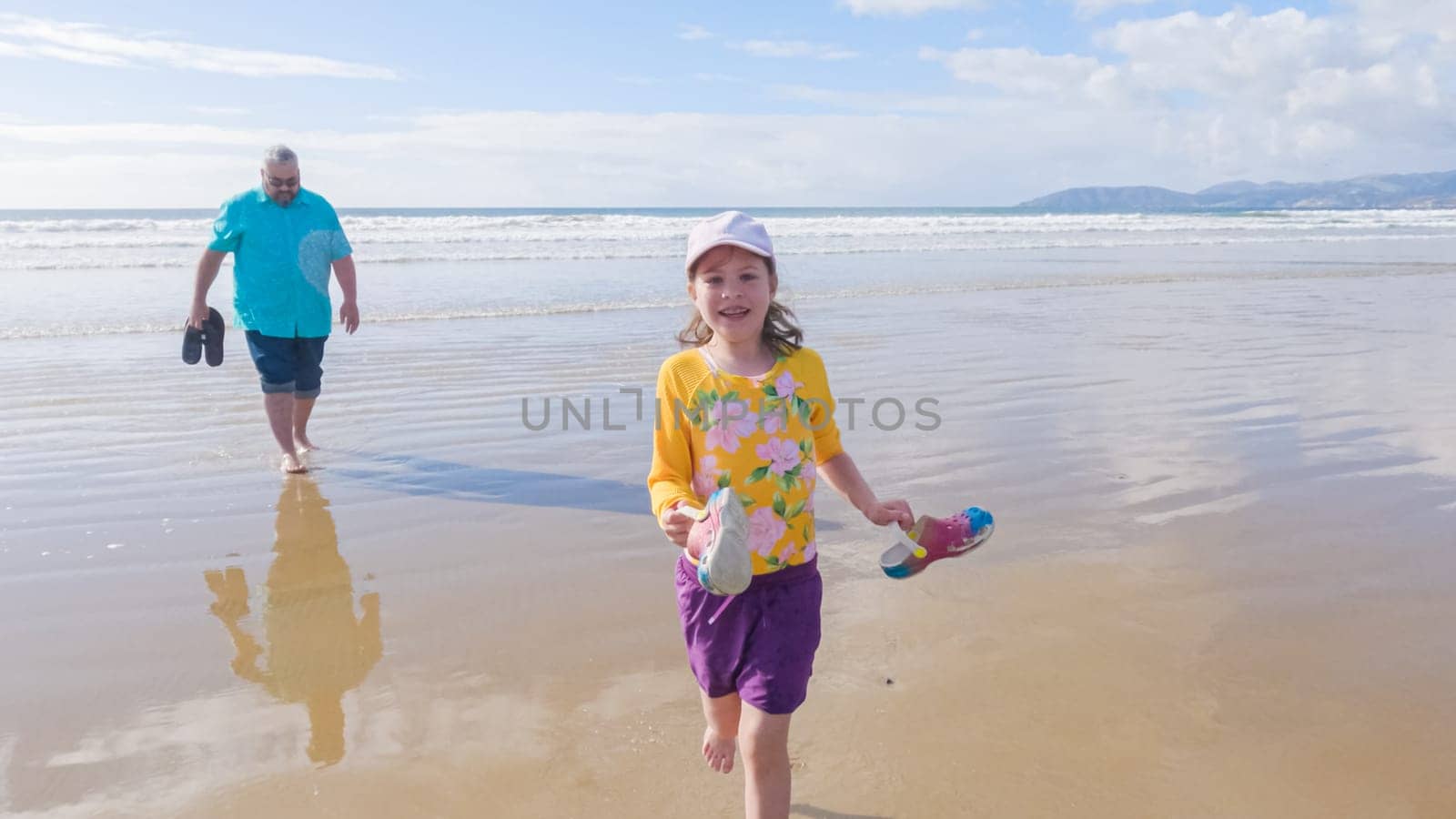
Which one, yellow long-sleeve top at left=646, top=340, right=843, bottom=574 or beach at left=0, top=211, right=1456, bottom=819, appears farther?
beach at left=0, top=211, right=1456, bottom=819

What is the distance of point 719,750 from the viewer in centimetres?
233

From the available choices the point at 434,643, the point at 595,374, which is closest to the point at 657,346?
the point at 595,374

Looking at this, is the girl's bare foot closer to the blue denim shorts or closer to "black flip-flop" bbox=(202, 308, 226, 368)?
the blue denim shorts

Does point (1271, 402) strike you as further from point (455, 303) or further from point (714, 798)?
point (455, 303)

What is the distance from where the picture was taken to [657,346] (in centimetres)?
967

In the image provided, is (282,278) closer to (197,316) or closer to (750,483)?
(197,316)

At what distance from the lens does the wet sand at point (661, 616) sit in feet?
8.23

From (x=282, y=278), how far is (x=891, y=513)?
14.4ft

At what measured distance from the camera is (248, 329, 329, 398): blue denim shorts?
5629mm

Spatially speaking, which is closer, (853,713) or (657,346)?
(853,713)

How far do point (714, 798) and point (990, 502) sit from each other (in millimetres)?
2637

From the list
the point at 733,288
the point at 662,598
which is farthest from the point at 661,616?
the point at 733,288

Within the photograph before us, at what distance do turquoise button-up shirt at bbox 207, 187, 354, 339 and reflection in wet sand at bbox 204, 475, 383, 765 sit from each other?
63.1 inches

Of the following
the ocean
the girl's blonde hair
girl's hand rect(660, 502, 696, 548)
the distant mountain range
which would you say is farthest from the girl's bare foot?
the distant mountain range
